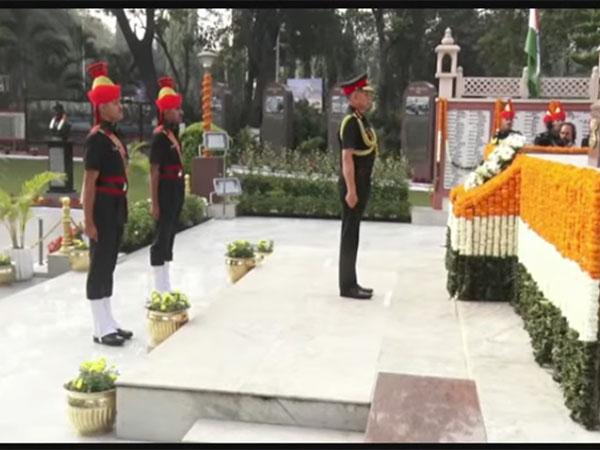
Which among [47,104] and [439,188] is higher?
[47,104]

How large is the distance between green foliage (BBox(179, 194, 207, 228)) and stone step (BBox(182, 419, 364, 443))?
7445 millimetres

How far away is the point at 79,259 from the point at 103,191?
296 cm

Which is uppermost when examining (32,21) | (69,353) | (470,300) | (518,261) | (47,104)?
(32,21)

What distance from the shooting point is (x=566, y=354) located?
3230 millimetres

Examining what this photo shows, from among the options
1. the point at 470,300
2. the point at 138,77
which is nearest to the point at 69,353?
the point at 470,300

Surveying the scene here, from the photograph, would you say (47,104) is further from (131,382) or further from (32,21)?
(131,382)

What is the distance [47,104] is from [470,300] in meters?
27.1

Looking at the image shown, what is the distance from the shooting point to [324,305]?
5.00m

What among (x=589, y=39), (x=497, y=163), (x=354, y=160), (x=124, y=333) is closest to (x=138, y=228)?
(x=124, y=333)

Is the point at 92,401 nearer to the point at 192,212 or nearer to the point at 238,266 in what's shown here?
the point at 238,266

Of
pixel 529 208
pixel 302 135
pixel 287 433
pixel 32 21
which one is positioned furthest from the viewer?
pixel 32 21

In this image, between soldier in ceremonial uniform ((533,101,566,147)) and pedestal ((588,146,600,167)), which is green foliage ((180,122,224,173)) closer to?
soldier in ceremonial uniform ((533,101,566,147))

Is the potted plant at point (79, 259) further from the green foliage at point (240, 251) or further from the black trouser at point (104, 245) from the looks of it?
the black trouser at point (104, 245)

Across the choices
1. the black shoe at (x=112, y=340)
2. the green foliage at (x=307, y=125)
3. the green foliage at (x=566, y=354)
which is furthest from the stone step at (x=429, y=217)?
the green foliage at (x=307, y=125)
